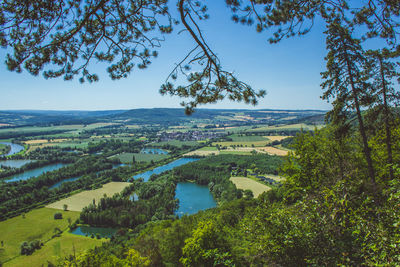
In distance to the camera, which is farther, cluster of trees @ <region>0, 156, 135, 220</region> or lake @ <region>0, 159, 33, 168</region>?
lake @ <region>0, 159, 33, 168</region>

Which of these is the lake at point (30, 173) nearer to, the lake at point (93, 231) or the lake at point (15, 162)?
the lake at point (15, 162)

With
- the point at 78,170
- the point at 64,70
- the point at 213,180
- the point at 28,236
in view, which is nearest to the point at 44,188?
the point at 78,170

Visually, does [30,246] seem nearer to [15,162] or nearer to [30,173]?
[30,173]

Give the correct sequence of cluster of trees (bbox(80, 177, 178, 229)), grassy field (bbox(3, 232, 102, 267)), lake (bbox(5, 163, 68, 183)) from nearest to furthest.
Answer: grassy field (bbox(3, 232, 102, 267)), cluster of trees (bbox(80, 177, 178, 229)), lake (bbox(5, 163, 68, 183))

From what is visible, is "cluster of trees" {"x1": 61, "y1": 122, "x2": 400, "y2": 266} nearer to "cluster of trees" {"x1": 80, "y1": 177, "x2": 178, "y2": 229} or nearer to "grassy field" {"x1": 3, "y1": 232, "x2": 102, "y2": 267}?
"grassy field" {"x1": 3, "y1": 232, "x2": 102, "y2": 267}

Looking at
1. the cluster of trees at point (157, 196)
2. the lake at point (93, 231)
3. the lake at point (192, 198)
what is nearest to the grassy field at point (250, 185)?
the cluster of trees at point (157, 196)

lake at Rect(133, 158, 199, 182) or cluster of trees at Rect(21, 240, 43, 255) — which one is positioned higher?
lake at Rect(133, 158, 199, 182)

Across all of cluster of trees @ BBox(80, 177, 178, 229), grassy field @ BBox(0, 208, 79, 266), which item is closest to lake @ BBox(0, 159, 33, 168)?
grassy field @ BBox(0, 208, 79, 266)
